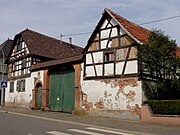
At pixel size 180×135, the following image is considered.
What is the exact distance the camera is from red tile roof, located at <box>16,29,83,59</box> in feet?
111

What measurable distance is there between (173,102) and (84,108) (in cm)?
844

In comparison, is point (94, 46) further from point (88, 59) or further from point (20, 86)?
point (20, 86)

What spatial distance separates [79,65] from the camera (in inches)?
1000

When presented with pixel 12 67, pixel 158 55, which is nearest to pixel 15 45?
pixel 12 67

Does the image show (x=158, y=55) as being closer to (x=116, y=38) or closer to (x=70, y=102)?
(x=116, y=38)

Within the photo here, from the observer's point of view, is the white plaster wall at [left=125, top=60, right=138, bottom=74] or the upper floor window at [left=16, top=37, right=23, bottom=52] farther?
the upper floor window at [left=16, top=37, right=23, bottom=52]

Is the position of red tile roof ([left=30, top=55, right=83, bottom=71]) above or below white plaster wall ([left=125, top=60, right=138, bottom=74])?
above

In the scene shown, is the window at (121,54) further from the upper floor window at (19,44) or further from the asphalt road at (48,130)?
the upper floor window at (19,44)

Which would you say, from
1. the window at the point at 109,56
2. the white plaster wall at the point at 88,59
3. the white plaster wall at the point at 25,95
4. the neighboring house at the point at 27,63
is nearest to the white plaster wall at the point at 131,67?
the window at the point at 109,56

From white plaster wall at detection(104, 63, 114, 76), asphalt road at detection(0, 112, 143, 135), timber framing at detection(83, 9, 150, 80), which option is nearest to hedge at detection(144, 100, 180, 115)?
timber framing at detection(83, 9, 150, 80)

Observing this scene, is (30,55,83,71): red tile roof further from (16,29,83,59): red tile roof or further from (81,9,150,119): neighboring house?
(16,29,83,59): red tile roof

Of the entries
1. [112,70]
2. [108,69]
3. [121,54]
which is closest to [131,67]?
[121,54]

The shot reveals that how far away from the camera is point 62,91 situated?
27.2 m

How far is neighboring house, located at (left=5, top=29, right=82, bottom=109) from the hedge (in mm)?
12730
